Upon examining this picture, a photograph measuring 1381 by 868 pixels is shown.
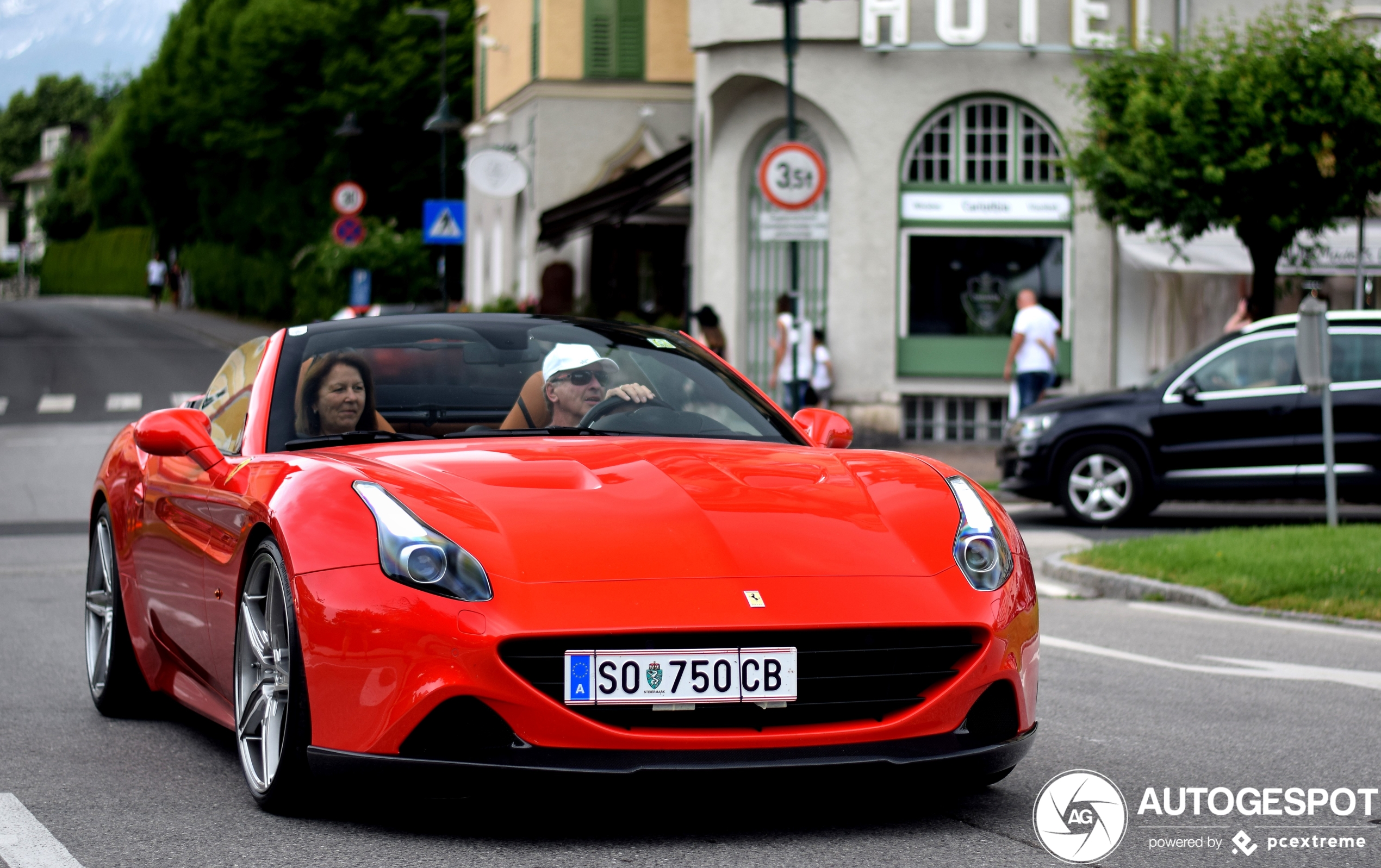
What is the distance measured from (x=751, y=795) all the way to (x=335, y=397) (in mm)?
1694

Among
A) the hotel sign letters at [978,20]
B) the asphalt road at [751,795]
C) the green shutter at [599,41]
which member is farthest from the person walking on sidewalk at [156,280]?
the asphalt road at [751,795]

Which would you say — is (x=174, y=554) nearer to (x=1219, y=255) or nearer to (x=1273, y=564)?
(x=1273, y=564)

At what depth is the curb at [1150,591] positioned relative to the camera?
32.9 ft

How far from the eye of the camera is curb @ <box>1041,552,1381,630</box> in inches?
395

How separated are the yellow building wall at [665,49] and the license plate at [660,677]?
95.2 feet

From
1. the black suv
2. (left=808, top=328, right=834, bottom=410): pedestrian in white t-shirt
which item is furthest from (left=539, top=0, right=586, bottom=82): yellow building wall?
the black suv

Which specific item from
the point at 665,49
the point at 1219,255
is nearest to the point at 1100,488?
the point at 1219,255

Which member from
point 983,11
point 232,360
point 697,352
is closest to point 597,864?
point 697,352

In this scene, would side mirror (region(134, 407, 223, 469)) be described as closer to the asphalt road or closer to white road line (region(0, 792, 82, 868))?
the asphalt road

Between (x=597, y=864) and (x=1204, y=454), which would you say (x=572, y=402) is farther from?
(x=1204, y=454)

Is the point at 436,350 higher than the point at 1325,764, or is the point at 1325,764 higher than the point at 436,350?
the point at 436,350

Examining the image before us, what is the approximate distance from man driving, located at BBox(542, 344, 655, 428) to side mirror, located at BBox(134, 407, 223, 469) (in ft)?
3.23

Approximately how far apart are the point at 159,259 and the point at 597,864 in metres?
70.5

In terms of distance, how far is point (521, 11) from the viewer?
3494 centimetres
